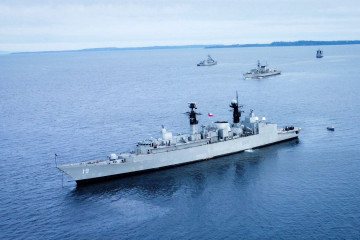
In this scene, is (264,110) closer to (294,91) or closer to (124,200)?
(294,91)

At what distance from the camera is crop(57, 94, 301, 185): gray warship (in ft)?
174

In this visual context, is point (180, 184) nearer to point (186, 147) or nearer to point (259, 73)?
point (186, 147)

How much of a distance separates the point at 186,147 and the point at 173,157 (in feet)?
9.49

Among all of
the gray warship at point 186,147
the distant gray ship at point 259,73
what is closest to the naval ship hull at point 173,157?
the gray warship at point 186,147

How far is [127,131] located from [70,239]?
40.3 meters

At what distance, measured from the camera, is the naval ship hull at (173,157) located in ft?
172

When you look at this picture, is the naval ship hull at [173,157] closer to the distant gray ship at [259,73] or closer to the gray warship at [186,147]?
the gray warship at [186,147]

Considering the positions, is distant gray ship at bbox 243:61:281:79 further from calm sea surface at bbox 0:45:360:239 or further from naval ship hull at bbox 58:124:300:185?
naval ship hull at bbox 58:124:300:185

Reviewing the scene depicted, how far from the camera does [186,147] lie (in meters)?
59.8

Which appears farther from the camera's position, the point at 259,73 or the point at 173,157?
the point at 259,73

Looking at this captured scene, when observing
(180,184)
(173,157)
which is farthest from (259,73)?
(180,184)

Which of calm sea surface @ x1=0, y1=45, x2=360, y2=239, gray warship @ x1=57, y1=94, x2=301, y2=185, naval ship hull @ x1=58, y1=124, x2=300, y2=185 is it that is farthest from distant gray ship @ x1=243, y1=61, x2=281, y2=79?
naval ship hull @ x1=58, y1=124, x2=300, y2=185

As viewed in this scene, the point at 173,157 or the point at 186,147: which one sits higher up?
the point at 186,147

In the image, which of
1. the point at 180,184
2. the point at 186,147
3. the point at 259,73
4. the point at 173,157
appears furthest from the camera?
the point at 259,73
